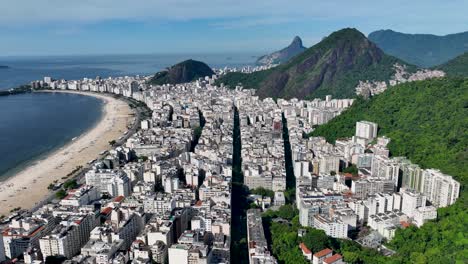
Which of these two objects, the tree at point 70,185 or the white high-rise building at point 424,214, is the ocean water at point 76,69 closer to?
the tree at point 70,185

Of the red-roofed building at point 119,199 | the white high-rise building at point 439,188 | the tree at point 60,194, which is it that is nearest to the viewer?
the white high-rise building at point 439,188

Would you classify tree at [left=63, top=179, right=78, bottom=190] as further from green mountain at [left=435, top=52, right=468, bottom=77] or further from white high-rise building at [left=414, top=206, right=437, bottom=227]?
green mountain at [left=435, top=52, right=468, bottom=77]

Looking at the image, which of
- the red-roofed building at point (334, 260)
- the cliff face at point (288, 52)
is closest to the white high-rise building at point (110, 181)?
the red-roofed building at point (334, 260)

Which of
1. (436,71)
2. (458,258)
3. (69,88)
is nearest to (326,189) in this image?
(458,258)

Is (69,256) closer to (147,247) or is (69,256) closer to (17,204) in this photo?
(147,247)

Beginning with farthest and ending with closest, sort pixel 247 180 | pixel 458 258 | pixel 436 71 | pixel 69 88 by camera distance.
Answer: pixel 69 88, pixel 436 71, pixel 247 180, pixel 458 258

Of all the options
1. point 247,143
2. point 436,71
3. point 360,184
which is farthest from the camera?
point 436,71
